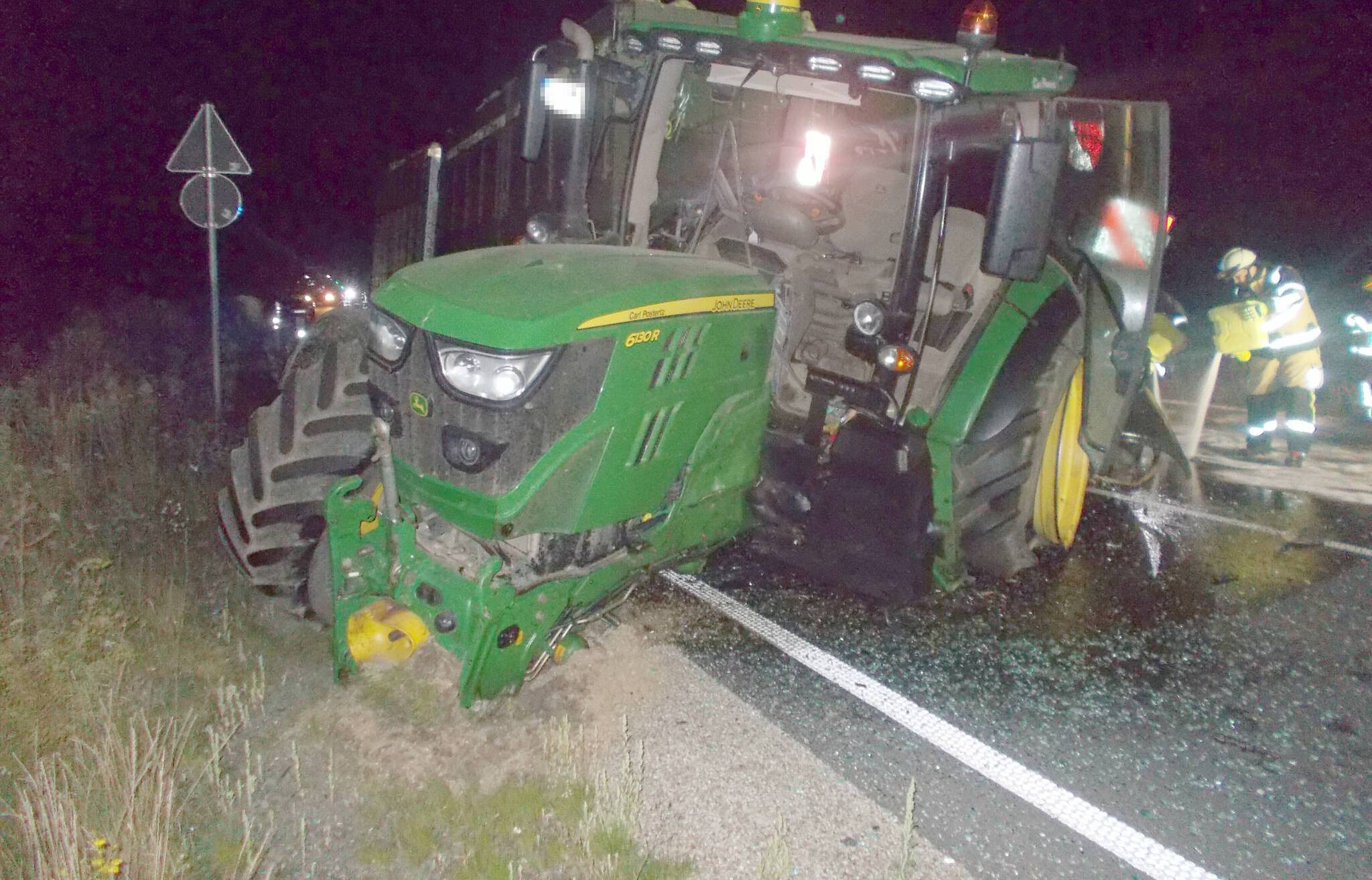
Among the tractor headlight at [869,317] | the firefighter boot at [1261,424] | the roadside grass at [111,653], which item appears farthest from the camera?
the firefighter boot at [1261,424]

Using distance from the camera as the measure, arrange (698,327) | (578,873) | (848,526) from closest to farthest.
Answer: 1. (578,873)
2. (698,327)
3. (848,526)

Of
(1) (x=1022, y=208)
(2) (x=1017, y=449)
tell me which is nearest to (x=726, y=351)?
(1) (x=1022, y=208)

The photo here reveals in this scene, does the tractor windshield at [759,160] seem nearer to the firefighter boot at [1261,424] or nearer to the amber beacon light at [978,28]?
the amber beacon light at [978,28]

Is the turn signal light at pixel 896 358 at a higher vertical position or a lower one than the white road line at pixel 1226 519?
higher

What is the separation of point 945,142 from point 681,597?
7.16 feet

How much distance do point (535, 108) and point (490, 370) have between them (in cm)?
169

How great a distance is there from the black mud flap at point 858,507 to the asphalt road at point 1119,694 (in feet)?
0.61

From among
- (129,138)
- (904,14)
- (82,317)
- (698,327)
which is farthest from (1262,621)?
(904,14)

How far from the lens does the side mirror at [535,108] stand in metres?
3.80

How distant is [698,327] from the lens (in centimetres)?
307

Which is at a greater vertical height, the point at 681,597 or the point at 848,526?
the point at 848,526

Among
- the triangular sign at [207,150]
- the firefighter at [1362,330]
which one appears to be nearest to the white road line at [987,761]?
the triangular sign at [207,150]

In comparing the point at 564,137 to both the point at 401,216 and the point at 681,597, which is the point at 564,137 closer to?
the point at 681,597

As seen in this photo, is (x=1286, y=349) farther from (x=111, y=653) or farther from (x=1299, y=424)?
(x=111, y=653)
